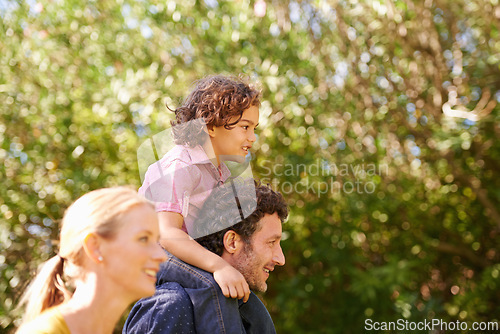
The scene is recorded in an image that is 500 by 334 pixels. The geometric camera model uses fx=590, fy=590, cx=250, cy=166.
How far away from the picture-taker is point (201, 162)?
210 cm

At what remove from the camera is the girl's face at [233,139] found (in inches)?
86.8

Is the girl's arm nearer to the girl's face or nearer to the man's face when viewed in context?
the man's face

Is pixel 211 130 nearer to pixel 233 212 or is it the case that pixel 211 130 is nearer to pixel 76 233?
pixel 233 212

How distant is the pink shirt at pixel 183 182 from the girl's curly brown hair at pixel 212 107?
0.08 meters

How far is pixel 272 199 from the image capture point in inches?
82.4

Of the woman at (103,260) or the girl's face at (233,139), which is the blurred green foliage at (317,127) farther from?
the woman at (103,260)

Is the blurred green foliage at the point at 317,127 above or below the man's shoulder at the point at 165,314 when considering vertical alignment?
below

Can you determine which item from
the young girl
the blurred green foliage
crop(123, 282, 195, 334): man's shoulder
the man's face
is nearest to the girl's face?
the young girl

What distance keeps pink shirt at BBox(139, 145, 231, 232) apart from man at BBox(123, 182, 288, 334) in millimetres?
45

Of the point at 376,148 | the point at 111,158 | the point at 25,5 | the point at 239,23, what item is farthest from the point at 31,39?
the point at 376,148

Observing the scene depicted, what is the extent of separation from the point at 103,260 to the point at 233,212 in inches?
29.8

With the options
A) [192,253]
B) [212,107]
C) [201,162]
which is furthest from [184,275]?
[212,107]

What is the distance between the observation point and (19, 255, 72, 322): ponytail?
4.65 feet

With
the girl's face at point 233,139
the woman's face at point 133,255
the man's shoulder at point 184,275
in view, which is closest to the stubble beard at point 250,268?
the man's shoulder at point 184,275
